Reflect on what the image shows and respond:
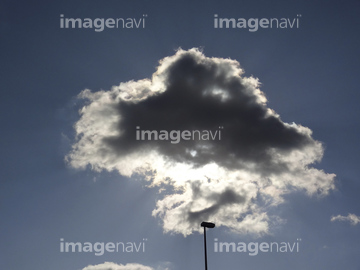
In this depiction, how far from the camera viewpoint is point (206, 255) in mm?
16531

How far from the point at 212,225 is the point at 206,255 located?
6.74 feet

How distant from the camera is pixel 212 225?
55.4 feet

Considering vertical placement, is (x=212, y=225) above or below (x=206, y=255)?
above
